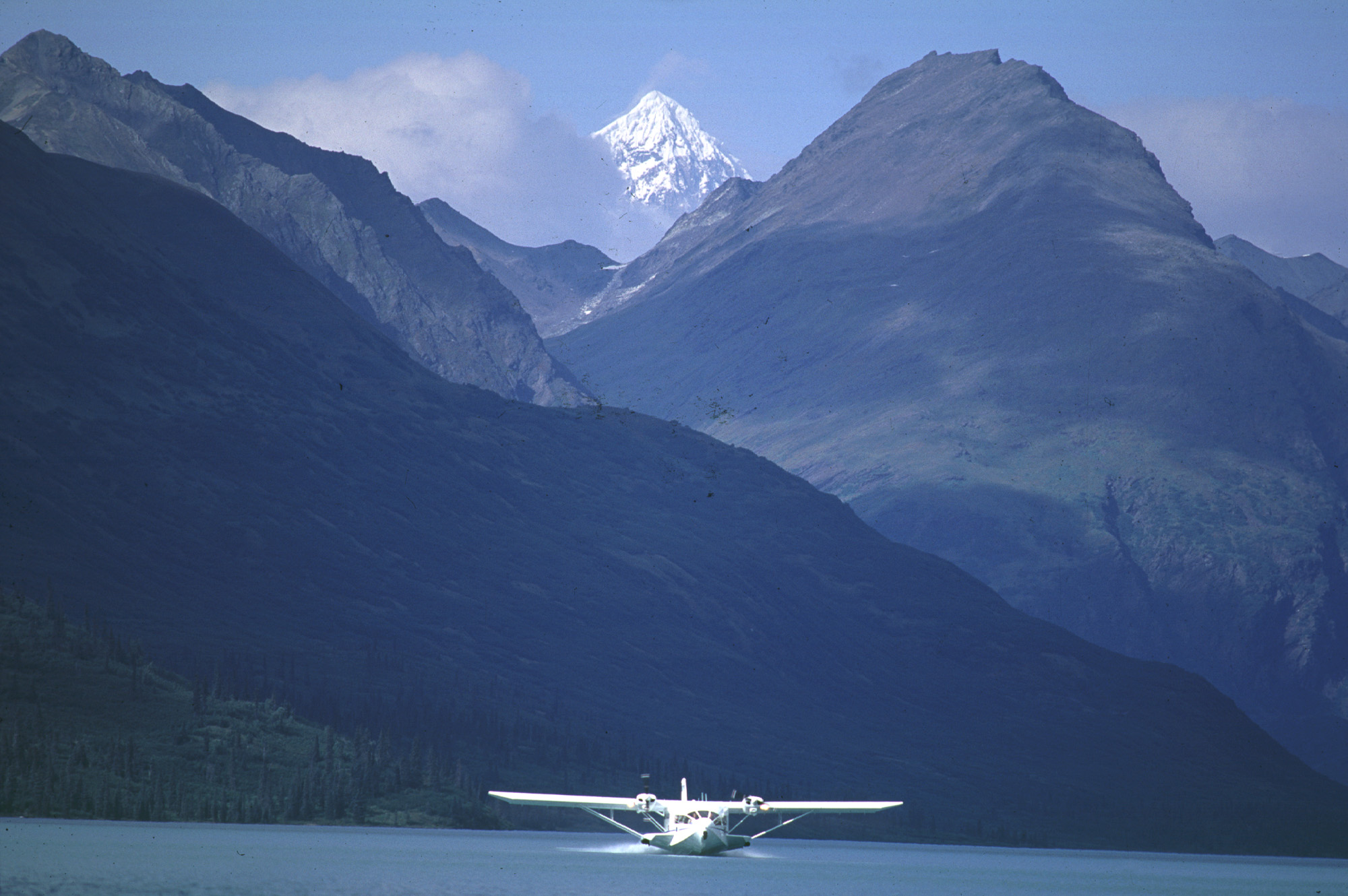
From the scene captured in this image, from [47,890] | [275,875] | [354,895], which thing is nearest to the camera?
[47,890]

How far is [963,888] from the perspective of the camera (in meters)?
196

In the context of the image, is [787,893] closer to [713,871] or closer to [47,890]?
[713,871]

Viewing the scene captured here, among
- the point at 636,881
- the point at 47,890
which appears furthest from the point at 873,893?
the point at 47,890

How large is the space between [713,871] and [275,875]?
52722 millimetres

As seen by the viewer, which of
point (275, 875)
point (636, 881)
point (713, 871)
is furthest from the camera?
point (713, 871)

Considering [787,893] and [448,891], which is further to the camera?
[787,893]

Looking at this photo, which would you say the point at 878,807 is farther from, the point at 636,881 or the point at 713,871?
the point at 636,881

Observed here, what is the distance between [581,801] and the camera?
19762 centimetres

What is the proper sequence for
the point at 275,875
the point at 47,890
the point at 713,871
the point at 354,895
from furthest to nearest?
the point at 713,871 → the point at 275,875 → the point at 354,895 → the point at 47,890

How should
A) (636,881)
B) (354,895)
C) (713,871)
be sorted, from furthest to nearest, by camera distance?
(713,871), (636,881), (354,895)

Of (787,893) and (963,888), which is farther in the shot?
(963,888)

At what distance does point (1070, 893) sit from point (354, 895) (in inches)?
3630

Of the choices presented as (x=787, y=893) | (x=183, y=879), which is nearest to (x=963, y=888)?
(x=787, y=893)

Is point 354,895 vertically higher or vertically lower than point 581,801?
lower
